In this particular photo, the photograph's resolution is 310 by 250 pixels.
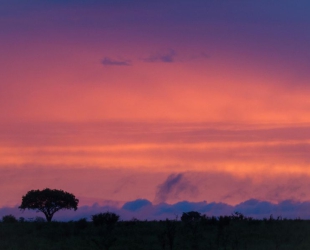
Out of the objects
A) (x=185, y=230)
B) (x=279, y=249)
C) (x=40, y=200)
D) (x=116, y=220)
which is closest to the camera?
(x=279, y=249)

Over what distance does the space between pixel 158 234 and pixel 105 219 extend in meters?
7.95

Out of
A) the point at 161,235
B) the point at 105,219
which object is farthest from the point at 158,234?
the point at 105,219

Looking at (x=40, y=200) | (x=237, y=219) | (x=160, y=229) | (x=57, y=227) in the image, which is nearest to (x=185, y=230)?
(x=160, y=229)

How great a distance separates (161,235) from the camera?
188 feet

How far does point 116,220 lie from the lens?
66.7 meters

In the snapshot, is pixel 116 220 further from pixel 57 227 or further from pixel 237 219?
pixel 237 219

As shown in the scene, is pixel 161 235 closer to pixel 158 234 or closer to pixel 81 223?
pixel 158 234

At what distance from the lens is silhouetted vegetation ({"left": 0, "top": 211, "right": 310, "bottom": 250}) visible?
56844 mm

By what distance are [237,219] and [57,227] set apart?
1675cm

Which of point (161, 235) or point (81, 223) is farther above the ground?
point (81, 223)

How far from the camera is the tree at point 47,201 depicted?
92812 millimetres

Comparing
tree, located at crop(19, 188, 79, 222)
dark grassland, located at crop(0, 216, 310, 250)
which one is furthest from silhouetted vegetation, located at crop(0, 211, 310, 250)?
tree, located at crop(19, 188, 79, 222)

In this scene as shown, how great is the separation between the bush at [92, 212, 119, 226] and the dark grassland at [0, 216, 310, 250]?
57 centimetres

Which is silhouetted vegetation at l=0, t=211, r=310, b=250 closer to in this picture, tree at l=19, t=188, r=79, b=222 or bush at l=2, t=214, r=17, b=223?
bush at l=2, t=214, r=17, b=223
